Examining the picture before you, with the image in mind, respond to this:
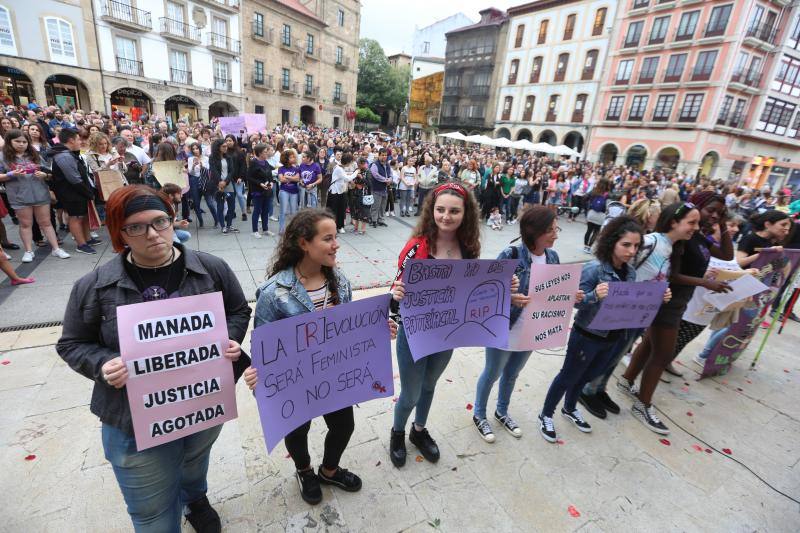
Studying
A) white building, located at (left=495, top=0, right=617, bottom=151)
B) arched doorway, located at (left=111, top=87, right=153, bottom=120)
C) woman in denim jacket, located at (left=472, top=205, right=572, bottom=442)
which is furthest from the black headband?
white building, located at (left=495, top=0, right=617, bottom=151)

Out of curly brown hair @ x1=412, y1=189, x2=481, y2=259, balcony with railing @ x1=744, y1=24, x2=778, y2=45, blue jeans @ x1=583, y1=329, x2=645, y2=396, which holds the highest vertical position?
balcony with railing @ x1=744, y1=24, x2=778, y2=45

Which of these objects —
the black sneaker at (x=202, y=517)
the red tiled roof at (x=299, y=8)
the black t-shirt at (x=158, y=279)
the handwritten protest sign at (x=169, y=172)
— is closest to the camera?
the black t-shirt at (x=158, y=279)

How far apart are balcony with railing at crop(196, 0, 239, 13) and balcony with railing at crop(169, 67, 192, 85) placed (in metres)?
5.04

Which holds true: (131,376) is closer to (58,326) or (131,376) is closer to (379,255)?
(58,326)

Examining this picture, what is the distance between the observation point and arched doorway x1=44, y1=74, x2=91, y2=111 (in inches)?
874

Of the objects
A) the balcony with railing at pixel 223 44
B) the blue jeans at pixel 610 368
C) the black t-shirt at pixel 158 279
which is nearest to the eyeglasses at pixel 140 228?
the black t-shirt at pixel 158 279

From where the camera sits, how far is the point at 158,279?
162 cm

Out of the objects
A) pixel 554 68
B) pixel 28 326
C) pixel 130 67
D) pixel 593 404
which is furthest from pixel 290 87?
pixel 593 404

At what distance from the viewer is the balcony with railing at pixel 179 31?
80.4ft

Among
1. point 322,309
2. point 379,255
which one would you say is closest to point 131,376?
point 322,309

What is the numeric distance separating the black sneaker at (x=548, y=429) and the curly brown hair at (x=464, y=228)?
5.47 ft

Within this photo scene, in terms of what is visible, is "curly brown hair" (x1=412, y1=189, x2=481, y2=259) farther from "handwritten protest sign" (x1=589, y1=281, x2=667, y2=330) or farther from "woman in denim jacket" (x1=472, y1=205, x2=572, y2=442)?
"handwritten protest sign" (x1=589, y1=281, x2=667, y2=330)

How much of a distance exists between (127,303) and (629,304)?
3201mm

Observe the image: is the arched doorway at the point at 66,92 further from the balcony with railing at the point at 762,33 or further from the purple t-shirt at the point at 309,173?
the balcony with railing at the point at 762,33
